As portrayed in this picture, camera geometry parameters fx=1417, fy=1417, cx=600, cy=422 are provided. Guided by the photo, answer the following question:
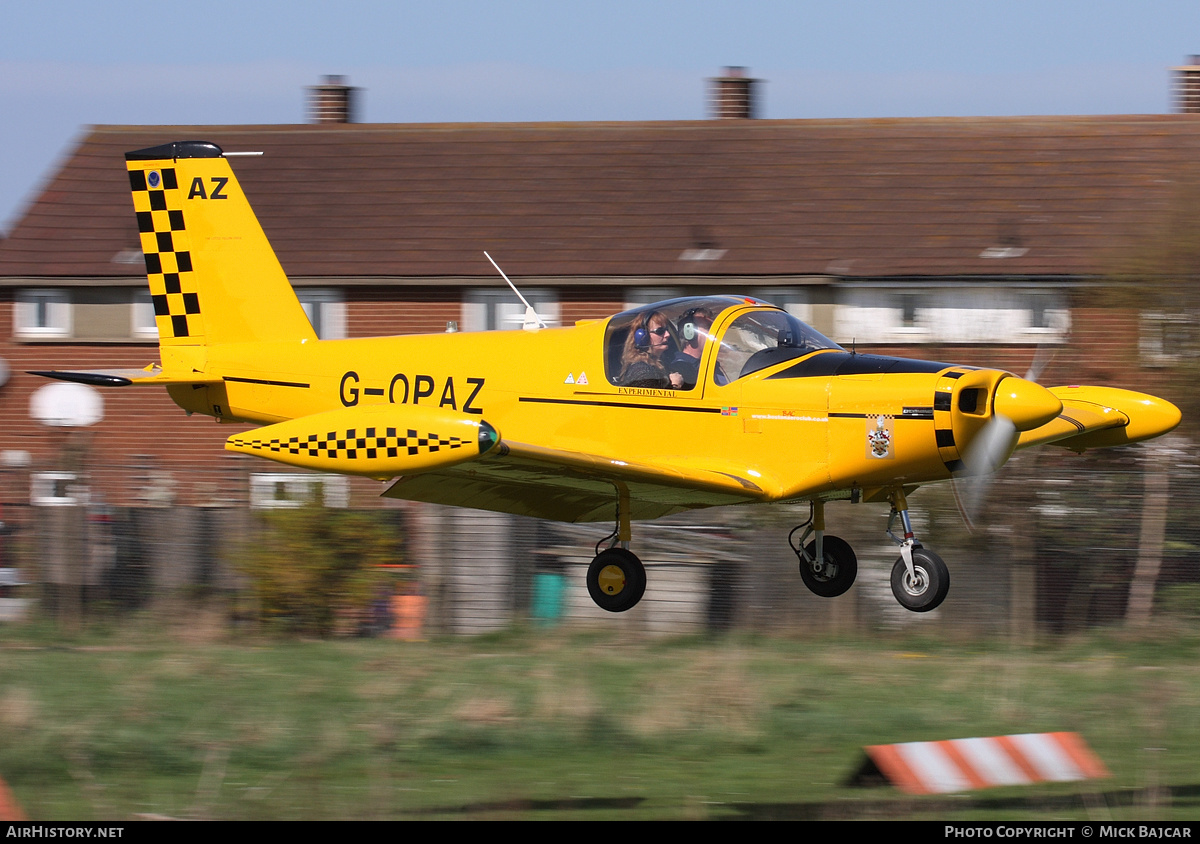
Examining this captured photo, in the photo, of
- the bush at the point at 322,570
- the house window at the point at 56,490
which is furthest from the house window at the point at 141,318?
the bush at the point at 322,570

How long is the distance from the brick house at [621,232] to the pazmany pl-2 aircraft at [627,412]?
738cm

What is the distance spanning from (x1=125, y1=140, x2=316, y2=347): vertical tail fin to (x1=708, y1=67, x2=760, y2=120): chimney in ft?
46.2

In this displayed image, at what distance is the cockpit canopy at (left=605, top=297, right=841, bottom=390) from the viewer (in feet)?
32.7

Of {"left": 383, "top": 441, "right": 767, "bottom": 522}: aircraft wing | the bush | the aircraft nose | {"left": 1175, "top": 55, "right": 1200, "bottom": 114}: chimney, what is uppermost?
{"left": 1175, "top": 55, "right": 1200, "bottom": 114}: chimney

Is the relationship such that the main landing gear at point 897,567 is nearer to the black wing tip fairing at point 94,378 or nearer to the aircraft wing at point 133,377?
the aircraft wing at point 133,377

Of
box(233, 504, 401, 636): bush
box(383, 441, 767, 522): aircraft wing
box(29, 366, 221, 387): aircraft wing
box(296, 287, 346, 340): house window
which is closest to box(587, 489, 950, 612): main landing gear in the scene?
box(383, 441, 767, 522): aircraft wing

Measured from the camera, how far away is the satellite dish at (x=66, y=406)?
22.0m

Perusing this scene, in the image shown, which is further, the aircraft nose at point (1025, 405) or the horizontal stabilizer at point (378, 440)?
the aircraft nose at point (1025, 405)

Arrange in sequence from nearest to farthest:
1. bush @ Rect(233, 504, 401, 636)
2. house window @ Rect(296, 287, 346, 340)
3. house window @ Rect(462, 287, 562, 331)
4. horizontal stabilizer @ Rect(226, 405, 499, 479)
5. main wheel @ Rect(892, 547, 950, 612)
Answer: horizontal stabilizer @ Rect(226, 405, 499, 479) < main wheel @ Rect(892, 547, 950, 612) < bush @ Rect(233, 504, 401, 636) < house window @ Rect(462, 287, 562, 331) < house window @ Rect(296, 287, 346, 340)

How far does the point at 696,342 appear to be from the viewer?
32.8 ft

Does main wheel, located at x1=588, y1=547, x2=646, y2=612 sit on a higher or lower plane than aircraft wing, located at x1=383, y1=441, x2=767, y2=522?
lower

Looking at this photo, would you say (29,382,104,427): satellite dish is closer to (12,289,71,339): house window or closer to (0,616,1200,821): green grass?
(12,289,71,339): house window

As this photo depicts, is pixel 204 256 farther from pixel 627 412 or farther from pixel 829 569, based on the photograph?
pixel 829 569

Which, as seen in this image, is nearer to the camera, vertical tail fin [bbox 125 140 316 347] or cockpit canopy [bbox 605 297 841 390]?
cockpit canopy [bbox 605 297 841 390]
